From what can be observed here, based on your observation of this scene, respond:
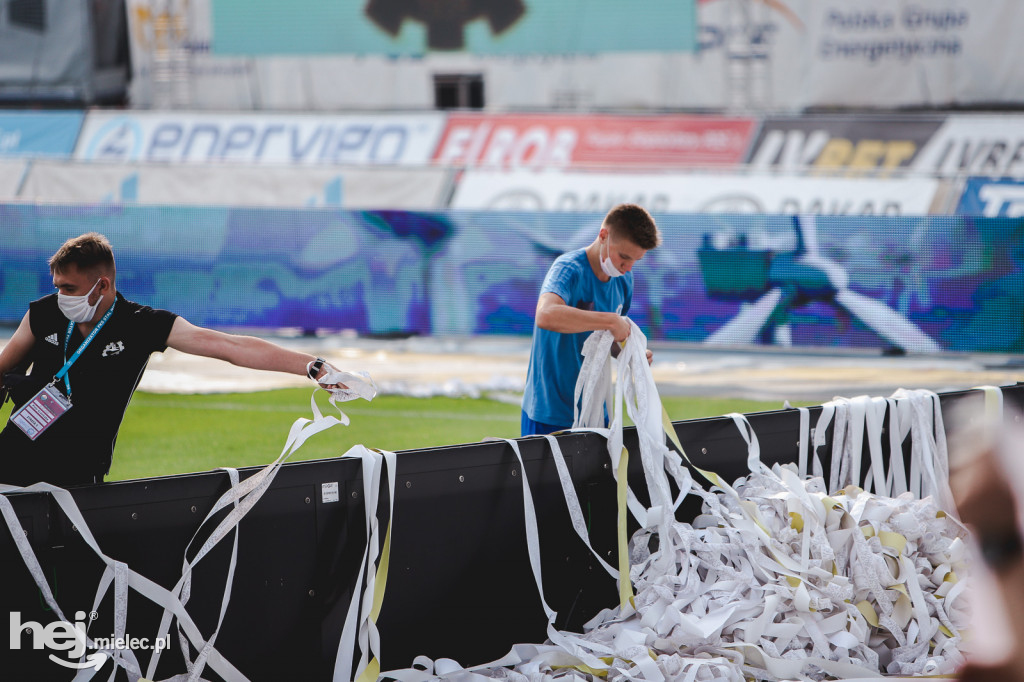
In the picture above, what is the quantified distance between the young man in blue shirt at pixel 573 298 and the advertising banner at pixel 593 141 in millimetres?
13609

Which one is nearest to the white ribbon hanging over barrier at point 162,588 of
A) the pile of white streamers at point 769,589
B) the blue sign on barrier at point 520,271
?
the pile of white streamers at point 769,589

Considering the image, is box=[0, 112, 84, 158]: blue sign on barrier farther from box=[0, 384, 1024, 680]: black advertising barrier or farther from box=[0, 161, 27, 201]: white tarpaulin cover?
box=[0, 384, 1024, 680]: black advertising barrier

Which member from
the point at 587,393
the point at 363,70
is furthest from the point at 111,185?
the point at 587,393

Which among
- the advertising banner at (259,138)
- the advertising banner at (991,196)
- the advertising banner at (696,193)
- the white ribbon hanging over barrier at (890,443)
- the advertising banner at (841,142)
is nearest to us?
the white ribbon hanging over barrier at (890,443)

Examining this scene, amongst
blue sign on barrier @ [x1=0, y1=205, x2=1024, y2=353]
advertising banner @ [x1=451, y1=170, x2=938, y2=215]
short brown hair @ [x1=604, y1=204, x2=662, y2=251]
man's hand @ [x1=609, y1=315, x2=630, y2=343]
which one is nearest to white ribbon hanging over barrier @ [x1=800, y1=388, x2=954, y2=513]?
man's hand @ [x1=609, y1=315, x2=630, y2=343]

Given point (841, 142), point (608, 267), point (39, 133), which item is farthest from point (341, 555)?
point (39, 133)

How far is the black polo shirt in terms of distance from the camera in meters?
4.18

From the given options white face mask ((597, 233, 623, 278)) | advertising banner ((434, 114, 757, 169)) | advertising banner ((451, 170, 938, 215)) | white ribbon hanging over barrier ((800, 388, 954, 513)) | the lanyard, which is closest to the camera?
the lanyard

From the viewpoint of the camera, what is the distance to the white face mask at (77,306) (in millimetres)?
4285

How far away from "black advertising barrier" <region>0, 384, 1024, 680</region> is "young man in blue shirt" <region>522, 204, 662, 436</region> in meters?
0.77

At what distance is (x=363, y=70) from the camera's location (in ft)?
78.5

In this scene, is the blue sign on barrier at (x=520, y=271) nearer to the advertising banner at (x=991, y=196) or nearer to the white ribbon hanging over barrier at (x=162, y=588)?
the advertising banner at (x=991, y=196)

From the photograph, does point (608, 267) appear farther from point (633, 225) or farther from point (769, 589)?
point (769, 589)

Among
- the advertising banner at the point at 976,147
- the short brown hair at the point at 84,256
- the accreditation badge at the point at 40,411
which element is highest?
the advertising banner at the point at 976,147
